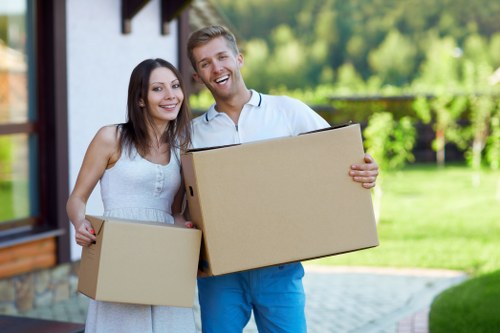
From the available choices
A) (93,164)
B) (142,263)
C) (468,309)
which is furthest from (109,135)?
(468,309)

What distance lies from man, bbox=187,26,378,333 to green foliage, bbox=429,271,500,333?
177 centimetres

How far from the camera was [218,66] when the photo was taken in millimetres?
3090

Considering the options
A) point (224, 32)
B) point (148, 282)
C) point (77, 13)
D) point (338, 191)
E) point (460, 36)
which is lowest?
point (148, 282)

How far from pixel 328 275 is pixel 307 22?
102 feet

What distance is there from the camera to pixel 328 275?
24.6ft

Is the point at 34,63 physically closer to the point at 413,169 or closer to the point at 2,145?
the point at 2,145

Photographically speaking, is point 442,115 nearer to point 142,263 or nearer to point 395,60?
point 142,263

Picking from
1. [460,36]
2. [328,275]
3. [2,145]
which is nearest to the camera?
[2,145]

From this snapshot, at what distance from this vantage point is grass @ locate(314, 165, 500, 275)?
816 centimetres

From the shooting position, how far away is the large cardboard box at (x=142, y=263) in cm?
279

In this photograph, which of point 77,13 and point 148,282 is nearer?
point 148,282

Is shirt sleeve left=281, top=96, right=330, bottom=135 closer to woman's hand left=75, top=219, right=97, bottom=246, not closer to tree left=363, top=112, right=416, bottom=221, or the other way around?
woman's hand left=75, top=219, right=97, bottom=246

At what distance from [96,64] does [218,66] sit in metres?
3.45

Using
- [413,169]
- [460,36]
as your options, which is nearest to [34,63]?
[413,169]
